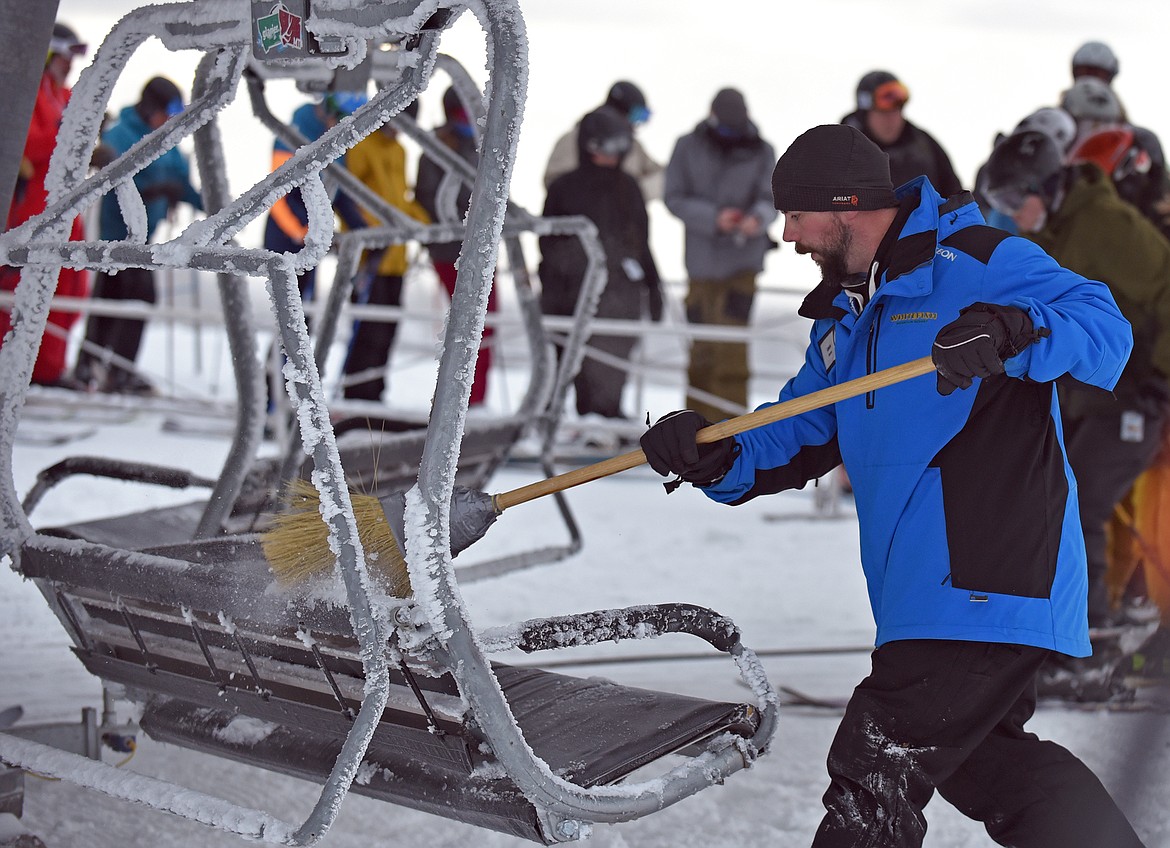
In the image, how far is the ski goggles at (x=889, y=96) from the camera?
6715 millimetres

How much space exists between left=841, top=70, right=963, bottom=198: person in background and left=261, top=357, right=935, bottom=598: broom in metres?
4.02

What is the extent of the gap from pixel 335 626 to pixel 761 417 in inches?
37.6

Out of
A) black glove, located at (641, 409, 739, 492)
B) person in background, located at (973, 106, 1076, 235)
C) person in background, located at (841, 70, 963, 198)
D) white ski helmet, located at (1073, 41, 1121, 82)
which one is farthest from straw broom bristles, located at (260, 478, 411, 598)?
white ski helmet, located at (1073, 41, 1121, 82)

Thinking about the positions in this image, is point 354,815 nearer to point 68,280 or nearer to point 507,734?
point 507,734

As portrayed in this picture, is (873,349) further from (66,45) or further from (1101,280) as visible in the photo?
(66,45)

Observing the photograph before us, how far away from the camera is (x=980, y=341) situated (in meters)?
2.46

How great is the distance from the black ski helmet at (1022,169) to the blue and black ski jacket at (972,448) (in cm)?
202

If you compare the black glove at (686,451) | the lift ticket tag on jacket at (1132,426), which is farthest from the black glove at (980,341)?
the lift ticket tag on jacket at (1132,426)

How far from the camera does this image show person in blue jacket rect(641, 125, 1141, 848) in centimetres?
262

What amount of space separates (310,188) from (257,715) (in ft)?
3.87

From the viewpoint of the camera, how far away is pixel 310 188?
2.60 metres

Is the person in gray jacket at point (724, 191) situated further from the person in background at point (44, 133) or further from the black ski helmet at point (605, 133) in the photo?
the person in background at point (44, 133)

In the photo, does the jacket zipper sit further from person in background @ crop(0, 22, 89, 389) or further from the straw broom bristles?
person in background @ crop(0, 22, 89, 389)

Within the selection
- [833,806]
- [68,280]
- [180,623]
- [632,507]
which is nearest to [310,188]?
[180,623]
